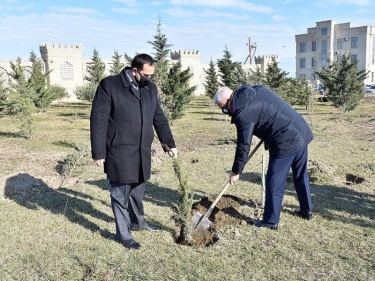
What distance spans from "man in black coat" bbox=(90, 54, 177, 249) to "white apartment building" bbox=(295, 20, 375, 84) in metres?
55.6

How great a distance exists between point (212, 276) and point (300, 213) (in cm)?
178

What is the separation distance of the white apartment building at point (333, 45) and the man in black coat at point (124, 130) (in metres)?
55.6

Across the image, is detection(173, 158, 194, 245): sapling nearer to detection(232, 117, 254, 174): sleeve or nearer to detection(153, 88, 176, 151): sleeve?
detection(153, 88, 176, 151): sleeve

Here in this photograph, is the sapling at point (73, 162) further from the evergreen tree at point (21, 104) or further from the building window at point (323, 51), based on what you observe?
the building window at point (323, 51)

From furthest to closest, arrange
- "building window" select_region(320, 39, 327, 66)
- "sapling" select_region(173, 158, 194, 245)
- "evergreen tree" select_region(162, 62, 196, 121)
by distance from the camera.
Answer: "building window" select_region(320, 39, 327, 66)
"evergreen tree" select_region(162, 62, 196, 121)
"sapling" select_region(173, 158, 194, 245)

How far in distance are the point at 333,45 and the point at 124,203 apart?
63.0m

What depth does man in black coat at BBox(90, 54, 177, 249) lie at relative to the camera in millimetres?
3391

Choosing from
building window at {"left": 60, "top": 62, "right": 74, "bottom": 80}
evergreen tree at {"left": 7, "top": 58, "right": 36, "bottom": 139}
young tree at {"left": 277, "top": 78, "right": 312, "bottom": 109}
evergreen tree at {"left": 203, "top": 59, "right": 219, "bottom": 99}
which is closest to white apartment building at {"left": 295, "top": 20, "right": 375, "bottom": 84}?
evergreen tree at {"left": 203, "top": 59, "right": 219, "bottom": 99}

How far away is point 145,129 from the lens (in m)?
3.61

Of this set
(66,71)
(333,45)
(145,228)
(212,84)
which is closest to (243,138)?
(145,228)

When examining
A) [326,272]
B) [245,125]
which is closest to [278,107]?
[245,125]

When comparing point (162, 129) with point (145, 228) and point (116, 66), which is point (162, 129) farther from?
point (116, 66)

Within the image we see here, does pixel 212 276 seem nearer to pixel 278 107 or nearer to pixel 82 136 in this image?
pixel 278 107

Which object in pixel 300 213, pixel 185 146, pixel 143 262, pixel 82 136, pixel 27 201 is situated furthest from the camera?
pixel 82 136
